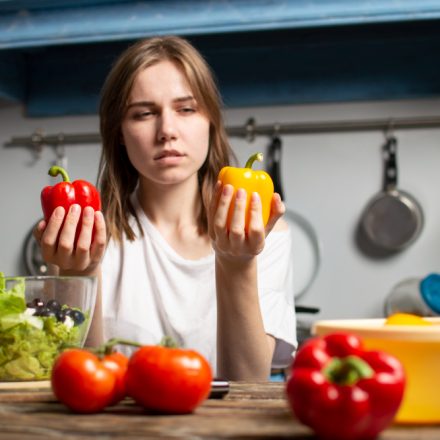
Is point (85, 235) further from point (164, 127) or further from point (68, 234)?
point (164, 127)

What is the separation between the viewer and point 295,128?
2.81 metres

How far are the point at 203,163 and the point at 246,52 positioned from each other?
1.06 metres

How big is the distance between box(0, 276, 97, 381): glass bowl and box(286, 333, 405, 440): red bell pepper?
512mm

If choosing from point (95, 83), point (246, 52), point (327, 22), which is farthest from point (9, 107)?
point (327, 22)

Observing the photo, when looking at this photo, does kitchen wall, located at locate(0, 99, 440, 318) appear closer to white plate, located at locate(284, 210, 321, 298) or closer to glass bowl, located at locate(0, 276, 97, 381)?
white plate, located at locate(284, 210, 321, 298)

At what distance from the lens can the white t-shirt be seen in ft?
5.88

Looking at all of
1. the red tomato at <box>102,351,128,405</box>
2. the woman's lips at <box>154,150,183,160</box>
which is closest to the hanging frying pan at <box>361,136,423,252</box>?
the woman's lips at <box>154,150,183,160</box>

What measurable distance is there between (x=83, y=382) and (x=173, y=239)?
116 centimetres

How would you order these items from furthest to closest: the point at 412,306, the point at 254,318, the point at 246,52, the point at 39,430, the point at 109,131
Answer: the point at 246,52
the point at 412,306
the point at 109,131
the point at 254,318
the point at 39,430

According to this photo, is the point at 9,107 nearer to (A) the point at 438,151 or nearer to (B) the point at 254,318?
(A) the point at 438,151

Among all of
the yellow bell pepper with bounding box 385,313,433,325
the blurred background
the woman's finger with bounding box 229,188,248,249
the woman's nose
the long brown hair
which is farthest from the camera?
the blurred background

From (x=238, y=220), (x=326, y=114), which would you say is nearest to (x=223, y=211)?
(x=238, y=220)

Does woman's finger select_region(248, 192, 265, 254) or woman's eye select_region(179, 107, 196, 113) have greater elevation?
woman's eye select_region(179, 107, 196, 113)

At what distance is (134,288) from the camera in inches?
73.6
